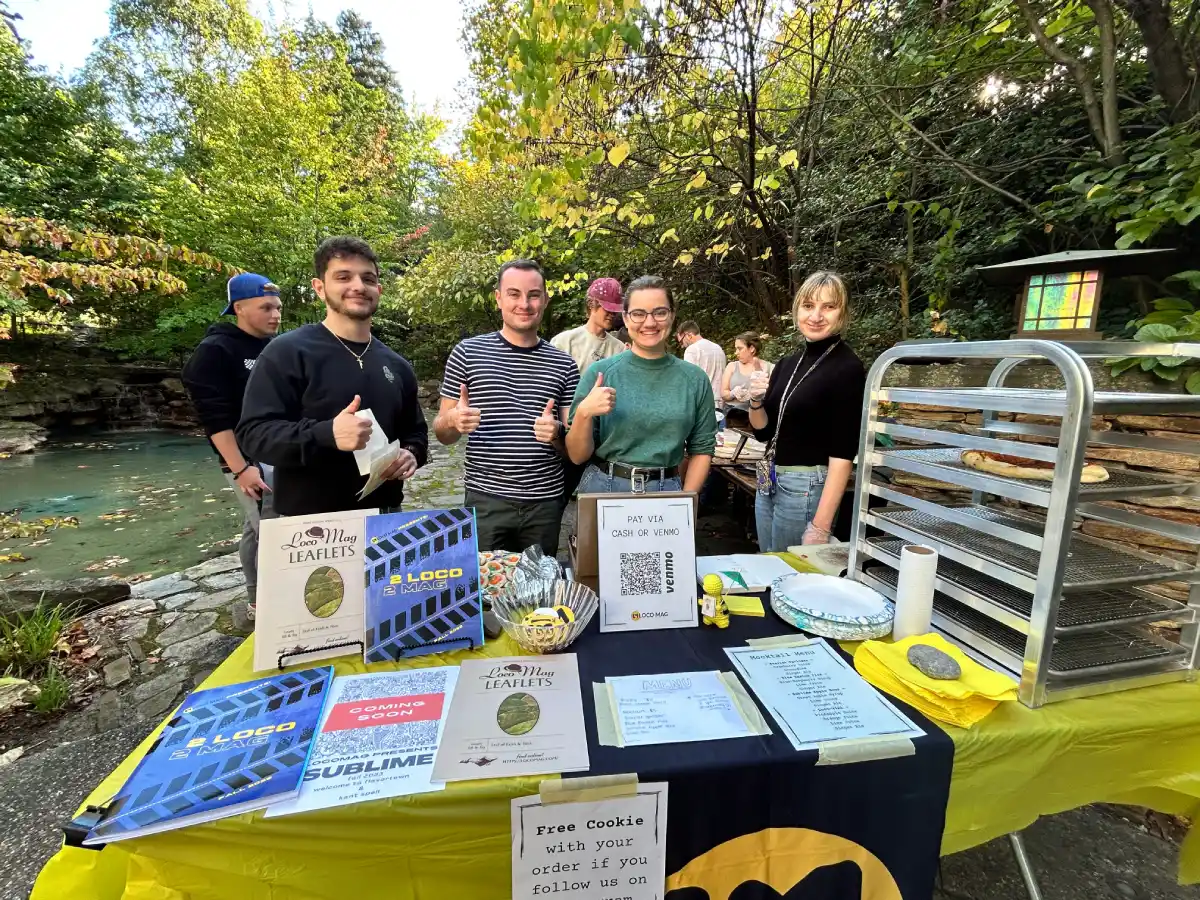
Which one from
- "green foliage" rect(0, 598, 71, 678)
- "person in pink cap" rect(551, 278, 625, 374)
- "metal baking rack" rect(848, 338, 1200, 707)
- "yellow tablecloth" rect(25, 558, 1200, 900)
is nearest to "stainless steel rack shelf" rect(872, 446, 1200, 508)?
"metal baking rack" rect(848, 338, 1200, 707)

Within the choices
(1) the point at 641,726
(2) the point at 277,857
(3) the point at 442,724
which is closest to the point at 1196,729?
(1) the point at 641,726

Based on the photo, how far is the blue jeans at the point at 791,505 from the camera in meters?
2.20

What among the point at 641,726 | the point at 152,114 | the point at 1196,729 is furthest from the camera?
the point at 152,114

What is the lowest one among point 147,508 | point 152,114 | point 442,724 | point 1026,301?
point 147,508

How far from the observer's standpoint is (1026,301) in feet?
6.50

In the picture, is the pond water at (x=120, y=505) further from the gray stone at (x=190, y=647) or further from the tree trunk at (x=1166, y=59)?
the tree trunk at (x=1166, y=59)

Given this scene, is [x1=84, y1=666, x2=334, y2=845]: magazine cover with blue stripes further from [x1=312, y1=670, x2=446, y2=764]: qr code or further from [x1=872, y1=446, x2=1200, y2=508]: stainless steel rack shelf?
[x1=872, y1=446, x2=1200, y2=508]: stainless steel rack shelf

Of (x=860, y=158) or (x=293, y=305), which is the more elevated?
(x=860, y=158)

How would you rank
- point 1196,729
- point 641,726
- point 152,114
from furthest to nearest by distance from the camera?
1. point 152,114
2. point 1196,729
3. point 641,726

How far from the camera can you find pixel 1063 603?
1315 millimetres

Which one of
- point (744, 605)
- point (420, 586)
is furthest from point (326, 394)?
point (744, 605)

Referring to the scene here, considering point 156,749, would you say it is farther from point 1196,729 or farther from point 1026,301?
point 1026,301

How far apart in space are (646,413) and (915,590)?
1070 mm

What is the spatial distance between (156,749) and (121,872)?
193 mm
